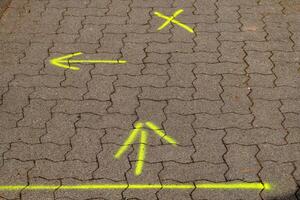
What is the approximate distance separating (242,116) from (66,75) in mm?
A: 1666

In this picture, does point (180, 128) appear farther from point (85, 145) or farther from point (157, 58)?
point (157, 58)

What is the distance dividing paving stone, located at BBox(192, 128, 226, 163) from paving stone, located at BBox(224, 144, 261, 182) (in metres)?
0.06

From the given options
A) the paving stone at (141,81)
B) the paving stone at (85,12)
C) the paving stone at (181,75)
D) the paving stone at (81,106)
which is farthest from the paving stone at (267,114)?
the paving stone at (85,12)

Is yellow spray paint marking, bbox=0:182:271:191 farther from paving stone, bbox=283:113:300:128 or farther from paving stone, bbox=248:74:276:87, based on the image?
paving stone, bbox=248:74:276:87

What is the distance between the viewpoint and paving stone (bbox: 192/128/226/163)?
15.7ft

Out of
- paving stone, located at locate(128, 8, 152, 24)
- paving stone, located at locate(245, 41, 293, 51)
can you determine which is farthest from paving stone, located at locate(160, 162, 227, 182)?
paving stone, located at locate(128, 8, 152, 24)

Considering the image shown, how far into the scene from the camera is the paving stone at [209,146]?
188 inches

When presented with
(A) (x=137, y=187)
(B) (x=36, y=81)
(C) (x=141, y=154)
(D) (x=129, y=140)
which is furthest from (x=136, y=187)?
(B) (x=36, y=81)

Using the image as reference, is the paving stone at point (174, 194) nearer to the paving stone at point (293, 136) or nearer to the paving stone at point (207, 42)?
the paving stone at point (293, 136)

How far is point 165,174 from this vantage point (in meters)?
4.62

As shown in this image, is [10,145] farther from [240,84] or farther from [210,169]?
[240,84]

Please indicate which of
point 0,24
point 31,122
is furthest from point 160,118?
point 0,24

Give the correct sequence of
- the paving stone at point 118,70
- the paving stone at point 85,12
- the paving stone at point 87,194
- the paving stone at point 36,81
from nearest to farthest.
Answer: the paving stone at point 87,194 → the paving stone at point 36,81 → the paving stone at point 118,70 → the paving stone at point 85,12

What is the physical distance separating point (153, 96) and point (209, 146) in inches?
32.7
